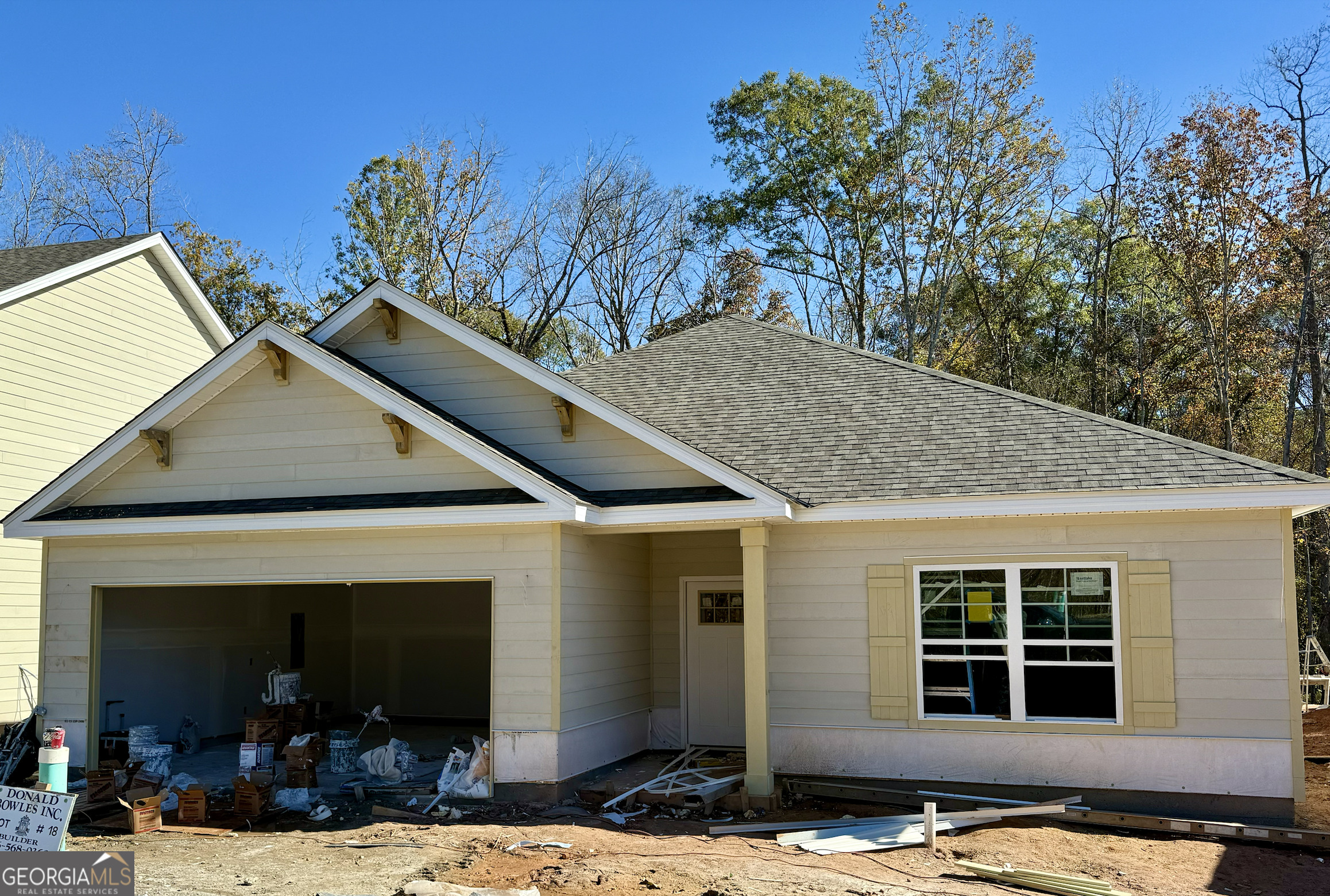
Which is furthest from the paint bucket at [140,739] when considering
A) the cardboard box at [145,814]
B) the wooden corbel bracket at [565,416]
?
the wooden corbel bracket at [565,416]

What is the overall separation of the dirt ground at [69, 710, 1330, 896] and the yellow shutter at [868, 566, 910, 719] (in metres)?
1.53

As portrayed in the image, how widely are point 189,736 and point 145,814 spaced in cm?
568

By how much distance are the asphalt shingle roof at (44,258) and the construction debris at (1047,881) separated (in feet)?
51.2

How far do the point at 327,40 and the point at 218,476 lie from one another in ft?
62.4

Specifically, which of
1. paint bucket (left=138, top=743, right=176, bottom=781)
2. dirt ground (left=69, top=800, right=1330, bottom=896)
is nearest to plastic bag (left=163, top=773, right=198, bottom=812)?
paint bucket (left=138, top=743, right=176, bottom=781)

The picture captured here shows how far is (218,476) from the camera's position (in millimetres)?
12203

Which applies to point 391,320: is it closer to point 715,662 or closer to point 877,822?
point 715,662

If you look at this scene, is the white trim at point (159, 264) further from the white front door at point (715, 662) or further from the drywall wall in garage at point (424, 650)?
the white front door at point (715, 662)

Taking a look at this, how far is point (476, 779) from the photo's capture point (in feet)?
35.7

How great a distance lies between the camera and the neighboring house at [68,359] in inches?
622

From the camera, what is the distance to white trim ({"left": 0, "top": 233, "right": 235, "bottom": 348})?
16.1 meters

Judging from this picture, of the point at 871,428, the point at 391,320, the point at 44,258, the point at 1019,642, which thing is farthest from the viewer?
the point at 44,258

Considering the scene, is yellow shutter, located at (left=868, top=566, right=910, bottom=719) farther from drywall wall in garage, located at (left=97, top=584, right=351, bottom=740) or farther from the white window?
drywall wall in garage, located at (left=97, top=584, right=351, bottom=740)

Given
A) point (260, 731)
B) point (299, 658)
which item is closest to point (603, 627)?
point (260, 731)
